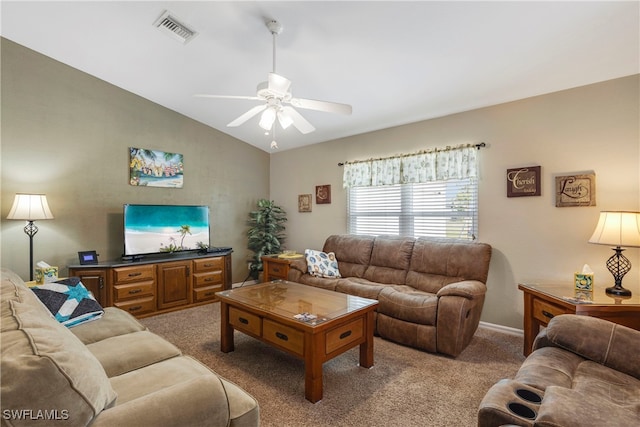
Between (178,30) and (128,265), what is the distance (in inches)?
105

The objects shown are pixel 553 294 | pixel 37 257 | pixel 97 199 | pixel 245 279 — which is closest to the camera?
pixel 553 294

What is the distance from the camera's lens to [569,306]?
7.45ft

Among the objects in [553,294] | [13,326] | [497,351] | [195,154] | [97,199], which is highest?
[195,154]

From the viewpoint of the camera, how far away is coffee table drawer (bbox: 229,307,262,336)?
8.27ft

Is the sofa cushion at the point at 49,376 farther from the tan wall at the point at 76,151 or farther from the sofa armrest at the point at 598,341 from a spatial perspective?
the tan wall at the point at 76,151

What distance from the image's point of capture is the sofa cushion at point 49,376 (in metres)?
0.82

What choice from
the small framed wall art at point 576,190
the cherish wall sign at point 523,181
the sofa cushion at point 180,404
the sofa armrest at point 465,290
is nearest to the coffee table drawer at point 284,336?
the sofa cushion at point 180,404

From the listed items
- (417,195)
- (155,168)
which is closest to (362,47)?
(417,195)

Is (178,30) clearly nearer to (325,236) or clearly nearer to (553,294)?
(325,236)

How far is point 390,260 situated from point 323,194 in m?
1.72

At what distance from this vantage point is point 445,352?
2.73 meters

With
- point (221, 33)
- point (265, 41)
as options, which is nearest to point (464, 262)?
point (265, 41)

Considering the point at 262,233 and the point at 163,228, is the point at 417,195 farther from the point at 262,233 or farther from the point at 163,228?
the point at 163,228

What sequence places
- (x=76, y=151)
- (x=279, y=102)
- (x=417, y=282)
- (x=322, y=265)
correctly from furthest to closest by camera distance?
(x=322, y=265) → (x=76, y=151) → (x=417, y=282) → (x=279, y=102)
